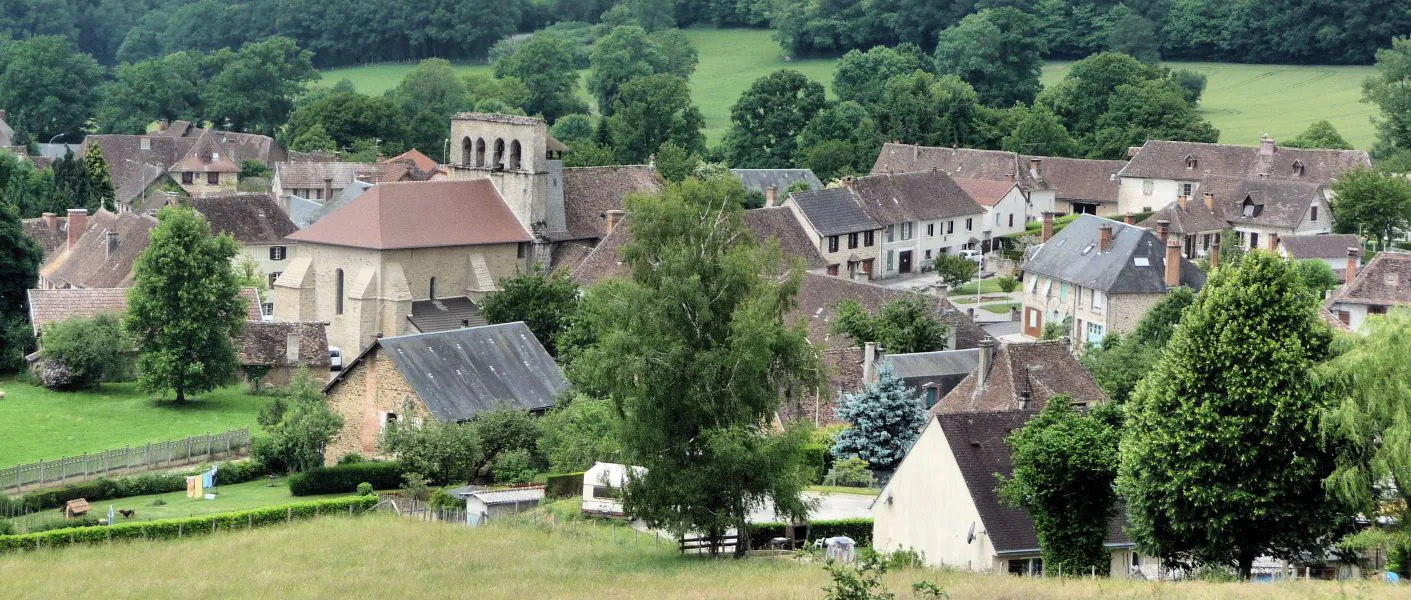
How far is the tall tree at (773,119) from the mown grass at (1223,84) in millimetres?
17505

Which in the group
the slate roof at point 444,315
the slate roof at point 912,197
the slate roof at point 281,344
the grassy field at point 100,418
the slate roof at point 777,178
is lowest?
the grassy field at point 100,418

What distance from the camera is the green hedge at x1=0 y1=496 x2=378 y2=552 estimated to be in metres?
41.2

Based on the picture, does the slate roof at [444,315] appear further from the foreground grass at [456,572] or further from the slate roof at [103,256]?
the foreground grass at [456,572]

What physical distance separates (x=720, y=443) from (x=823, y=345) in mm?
4140

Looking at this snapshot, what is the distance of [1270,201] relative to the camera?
88.1 m

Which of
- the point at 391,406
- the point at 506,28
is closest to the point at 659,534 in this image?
the point at 391,406

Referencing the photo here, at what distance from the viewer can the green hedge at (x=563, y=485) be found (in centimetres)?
4919

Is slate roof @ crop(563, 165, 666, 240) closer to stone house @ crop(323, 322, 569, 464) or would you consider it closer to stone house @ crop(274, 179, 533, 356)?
→ stone house @ crop(274, 179, 533, 356)

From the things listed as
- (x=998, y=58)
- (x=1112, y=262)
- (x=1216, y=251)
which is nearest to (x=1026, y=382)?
(x=1112, y=262)

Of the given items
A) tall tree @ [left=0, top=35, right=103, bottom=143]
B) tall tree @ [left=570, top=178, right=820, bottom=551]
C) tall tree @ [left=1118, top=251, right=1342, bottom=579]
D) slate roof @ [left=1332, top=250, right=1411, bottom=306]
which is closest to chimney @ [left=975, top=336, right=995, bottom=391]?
tall tree @ [left=570, top=178, right=820, bottom=551]

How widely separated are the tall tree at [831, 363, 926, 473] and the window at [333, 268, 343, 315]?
24672 mm

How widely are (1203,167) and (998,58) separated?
4002 cm

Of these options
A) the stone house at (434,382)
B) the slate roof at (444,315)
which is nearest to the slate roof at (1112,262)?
the slate roof at (444,315)

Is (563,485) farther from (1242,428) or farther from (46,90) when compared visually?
(46,90)
